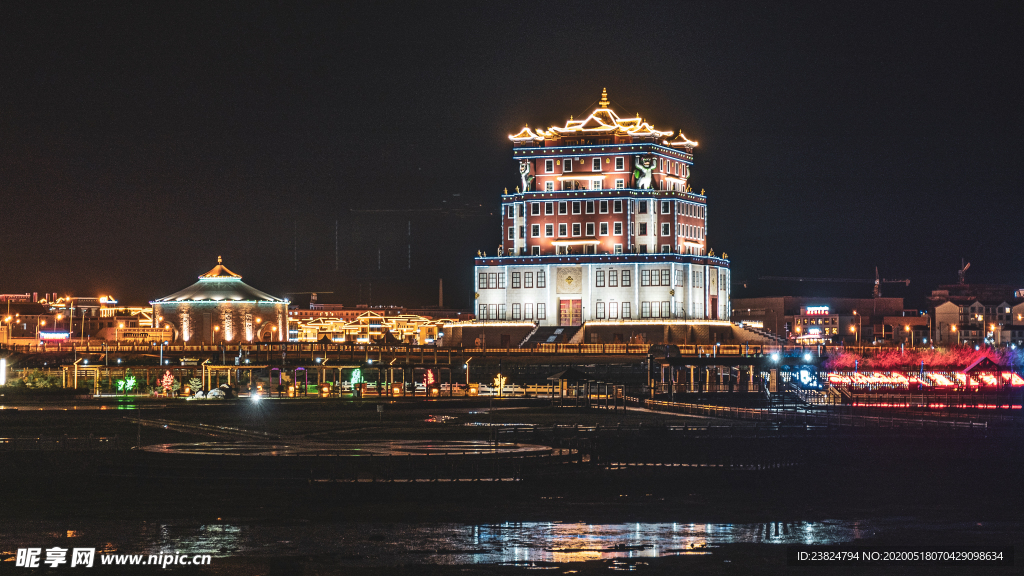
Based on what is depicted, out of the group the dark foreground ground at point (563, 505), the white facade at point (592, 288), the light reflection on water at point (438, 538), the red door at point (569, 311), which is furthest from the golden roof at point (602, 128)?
the light reflection on water at point (438, 538)

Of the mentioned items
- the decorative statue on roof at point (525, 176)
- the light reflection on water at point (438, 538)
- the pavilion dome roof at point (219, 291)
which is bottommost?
the light reflection on water at point (438, 538)

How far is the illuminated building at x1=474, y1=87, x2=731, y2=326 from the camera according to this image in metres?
154

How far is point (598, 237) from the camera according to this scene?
520 feet

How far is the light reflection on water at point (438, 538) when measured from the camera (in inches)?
1352

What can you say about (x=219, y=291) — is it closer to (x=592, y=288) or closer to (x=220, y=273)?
(x=220, y=273)

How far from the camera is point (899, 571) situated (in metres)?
32.3

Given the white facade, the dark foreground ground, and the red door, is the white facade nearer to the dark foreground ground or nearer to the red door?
the red door

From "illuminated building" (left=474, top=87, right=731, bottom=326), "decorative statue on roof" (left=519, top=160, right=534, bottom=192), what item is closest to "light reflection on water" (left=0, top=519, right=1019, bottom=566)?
"illuminated building" (left=474, top=87, right=731, bottom=326)

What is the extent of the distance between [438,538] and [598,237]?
403 ft

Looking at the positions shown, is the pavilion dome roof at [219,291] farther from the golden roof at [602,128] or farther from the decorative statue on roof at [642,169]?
the decorative statue on roof at [642,169]

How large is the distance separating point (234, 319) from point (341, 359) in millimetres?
42345

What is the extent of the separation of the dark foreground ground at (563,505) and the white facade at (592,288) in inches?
3529

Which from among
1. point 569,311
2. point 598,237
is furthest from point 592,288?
point 598,237

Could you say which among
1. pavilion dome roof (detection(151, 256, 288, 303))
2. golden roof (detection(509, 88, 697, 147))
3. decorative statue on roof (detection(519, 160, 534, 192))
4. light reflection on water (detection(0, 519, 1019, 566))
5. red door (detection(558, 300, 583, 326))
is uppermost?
golden roof (detection(509, 88, 697, 147))
